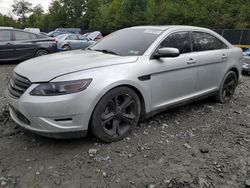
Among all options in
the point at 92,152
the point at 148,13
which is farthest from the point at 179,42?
the point at 148,13

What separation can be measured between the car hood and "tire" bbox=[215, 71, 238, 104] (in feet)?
7.88

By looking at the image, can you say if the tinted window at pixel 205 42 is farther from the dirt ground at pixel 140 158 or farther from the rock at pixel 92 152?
the rock at pixel 92 152

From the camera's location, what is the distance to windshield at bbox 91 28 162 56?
4.25 meters

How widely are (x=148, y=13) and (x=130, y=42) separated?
37.4 m

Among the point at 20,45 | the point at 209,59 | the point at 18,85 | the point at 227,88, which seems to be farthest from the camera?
the point at 20,45

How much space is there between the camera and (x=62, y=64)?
12.0ft

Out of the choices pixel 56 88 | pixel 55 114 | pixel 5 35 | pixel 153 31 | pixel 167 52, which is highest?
pixel 153 31

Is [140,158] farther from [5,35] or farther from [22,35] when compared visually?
[22,35]

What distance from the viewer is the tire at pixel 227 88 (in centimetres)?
566

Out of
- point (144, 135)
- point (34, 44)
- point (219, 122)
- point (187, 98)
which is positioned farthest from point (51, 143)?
point (34, 44)

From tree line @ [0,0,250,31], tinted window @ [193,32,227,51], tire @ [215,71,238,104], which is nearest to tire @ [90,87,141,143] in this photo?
tinted window @ [193,32,227,51]

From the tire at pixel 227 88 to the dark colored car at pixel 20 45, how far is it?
763 cm

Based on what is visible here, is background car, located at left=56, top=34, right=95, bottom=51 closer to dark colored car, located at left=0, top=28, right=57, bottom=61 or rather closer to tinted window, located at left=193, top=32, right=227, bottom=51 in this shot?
dark colored car, located at left=0, top=28, right=57, bottom=61

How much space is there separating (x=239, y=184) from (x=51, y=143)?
2.29 metres
